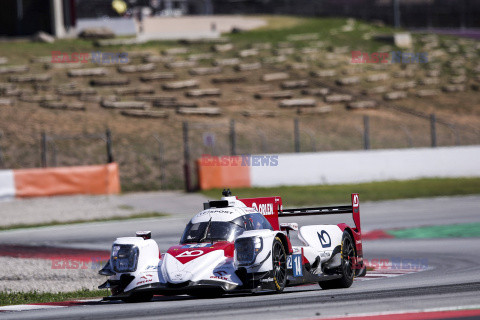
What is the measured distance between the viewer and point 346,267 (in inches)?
485

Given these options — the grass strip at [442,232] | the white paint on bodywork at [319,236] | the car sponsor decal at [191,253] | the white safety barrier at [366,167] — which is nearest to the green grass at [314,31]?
the white safety barrier at [366,167]

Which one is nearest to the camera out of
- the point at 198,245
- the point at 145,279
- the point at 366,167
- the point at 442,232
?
the point at 145,279

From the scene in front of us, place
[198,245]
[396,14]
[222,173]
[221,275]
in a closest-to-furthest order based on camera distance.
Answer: [221,275] < [198,245] < [222,173] < [396,14]

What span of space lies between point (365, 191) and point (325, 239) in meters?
18.9

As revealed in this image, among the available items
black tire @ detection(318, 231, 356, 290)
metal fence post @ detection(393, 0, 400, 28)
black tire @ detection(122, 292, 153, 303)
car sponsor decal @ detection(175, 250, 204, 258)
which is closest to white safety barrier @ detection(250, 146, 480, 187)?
black tire @ detection(318, 231, 356, 290)

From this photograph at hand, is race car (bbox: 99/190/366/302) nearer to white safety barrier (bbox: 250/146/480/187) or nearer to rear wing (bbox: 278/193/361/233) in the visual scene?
rear wing (bbox: 278/193/361/233)

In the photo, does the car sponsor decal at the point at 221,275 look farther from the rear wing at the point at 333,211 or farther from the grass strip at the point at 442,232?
the grass strip at the point at 442,232

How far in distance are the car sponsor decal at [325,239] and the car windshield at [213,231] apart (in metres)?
1.23

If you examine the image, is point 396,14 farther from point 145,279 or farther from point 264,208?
point 145,279

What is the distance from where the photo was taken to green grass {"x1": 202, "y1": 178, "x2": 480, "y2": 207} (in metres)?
28.8

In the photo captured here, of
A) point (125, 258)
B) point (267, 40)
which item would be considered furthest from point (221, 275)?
point (267, 40)

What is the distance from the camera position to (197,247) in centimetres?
1091

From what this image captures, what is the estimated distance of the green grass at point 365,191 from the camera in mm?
28750

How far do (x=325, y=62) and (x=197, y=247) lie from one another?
46463 millimetres
